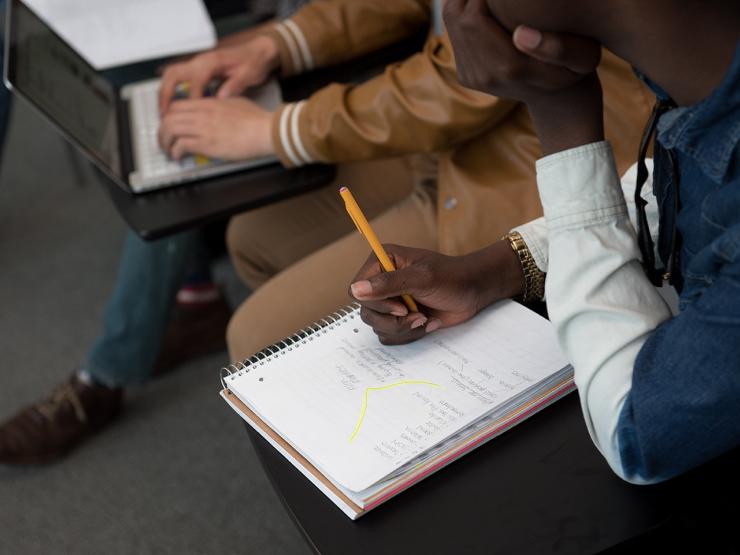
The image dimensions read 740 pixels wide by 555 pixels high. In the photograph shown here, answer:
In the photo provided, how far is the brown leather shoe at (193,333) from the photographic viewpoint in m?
2.04

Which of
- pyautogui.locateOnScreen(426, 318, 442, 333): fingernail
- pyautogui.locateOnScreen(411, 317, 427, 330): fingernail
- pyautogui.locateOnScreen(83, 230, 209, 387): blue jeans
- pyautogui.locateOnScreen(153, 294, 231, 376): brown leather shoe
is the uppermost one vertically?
pyautogui.locateOnScreen(411, 317, 427, 330): fingernail

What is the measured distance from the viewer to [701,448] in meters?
0.69

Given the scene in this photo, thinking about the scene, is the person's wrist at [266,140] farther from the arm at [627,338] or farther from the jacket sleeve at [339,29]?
the arm at [627,338]

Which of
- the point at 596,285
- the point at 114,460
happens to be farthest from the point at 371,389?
the point at 114,460

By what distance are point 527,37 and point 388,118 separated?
68 centimetres

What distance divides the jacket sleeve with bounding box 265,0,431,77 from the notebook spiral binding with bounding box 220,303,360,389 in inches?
31.4

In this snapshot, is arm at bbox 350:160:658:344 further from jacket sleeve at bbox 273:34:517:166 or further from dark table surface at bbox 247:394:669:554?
jacket sleeve at bbox 273:34:517:166

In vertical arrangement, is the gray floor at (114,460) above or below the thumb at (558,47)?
below

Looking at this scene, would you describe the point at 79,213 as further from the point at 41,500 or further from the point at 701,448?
the point at 701,448

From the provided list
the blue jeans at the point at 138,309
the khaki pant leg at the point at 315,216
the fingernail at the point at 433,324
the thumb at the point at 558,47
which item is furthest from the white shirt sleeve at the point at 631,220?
the blue jeans at the point at 138,309

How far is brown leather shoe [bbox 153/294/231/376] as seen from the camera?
2039 mm

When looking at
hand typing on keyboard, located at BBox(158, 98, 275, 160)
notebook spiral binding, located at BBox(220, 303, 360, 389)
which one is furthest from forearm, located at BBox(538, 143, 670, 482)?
hand typing on keyboard, located at BBox(158, 98, 275, 160)

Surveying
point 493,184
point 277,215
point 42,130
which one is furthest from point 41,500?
point 42,130

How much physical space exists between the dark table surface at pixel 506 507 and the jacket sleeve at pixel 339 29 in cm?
101
